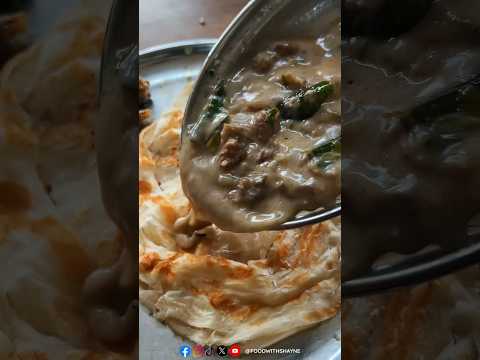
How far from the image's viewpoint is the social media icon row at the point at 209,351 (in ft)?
2.81

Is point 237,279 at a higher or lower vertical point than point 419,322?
higher

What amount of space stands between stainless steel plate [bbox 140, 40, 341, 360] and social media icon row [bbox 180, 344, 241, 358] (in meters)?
0.01

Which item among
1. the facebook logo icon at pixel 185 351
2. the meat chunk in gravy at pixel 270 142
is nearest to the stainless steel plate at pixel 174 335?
the facebook logo icon at pixel 185 351

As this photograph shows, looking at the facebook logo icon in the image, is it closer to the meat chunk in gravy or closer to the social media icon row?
the social media icon row

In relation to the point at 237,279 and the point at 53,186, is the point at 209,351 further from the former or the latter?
the point at 53,186

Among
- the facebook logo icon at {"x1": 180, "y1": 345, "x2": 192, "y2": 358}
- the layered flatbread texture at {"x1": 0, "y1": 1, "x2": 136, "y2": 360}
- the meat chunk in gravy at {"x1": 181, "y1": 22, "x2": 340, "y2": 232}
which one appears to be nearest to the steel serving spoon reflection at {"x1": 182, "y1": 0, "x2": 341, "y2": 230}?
the meat chunk in gravy at {"x1": 181, "y1": 22, "x2": 340, "y2": 232}

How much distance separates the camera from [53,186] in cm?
91

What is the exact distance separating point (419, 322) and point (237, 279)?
0.30m

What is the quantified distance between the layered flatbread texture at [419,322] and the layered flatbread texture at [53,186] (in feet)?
1.31

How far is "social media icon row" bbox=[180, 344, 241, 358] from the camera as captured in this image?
0.86m

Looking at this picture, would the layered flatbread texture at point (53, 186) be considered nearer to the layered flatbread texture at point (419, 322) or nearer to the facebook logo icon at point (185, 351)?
the facebook logo icon at point (185, 351)

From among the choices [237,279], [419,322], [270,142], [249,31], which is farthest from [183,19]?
[419,322]

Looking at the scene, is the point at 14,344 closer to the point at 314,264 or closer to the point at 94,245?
the point at 94,245

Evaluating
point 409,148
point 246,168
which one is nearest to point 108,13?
point 246,168
